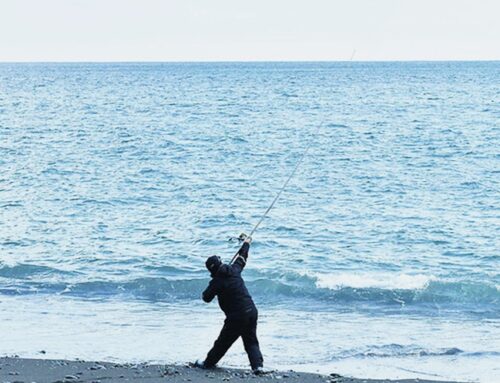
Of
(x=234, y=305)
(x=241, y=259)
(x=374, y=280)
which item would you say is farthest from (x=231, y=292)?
(x=374, y=280)

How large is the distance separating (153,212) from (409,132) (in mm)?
25644

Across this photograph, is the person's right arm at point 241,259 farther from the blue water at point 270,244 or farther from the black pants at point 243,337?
the blue water at point 270,244

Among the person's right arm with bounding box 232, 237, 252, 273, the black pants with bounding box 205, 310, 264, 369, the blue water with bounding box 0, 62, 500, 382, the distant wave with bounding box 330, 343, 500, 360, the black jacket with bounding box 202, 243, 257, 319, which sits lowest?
the blue water with bounding box 0, 62, 500, 382

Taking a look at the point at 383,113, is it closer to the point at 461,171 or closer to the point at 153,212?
the point at 461,171

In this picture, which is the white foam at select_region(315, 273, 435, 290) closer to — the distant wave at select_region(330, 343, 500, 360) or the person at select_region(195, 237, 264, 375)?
the distant wave at select_region(330, 343, 500, 360)

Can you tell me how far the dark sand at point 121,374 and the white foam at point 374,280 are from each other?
6.36 m

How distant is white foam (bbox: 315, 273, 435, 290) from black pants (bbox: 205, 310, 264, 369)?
609 centimetres

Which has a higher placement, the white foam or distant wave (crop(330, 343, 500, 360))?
distant wave (crop(330, 343, 500, 360))

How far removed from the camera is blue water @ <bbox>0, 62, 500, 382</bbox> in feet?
43.2

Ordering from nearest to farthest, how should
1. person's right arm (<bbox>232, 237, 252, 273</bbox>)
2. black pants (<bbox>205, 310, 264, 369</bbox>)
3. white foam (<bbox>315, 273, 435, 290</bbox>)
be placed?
black pants (<bbox>205, 310, 264, 369</bbox>) < person's right arm (<bbox>232, 237, 252, 273</bbox>) < white foam (<bbox>315, 273, 435, 290</bbox>)

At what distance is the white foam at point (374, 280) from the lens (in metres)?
17.1

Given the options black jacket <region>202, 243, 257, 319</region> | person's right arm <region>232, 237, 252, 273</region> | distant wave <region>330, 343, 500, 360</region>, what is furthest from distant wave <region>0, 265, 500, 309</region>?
black jacket <region>202, 243, 257, 319</region>

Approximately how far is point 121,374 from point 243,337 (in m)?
1.49

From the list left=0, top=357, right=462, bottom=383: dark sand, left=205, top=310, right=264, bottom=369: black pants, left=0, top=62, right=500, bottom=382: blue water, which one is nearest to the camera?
left=0, top=357, right=462, bottom=383: dark sand
